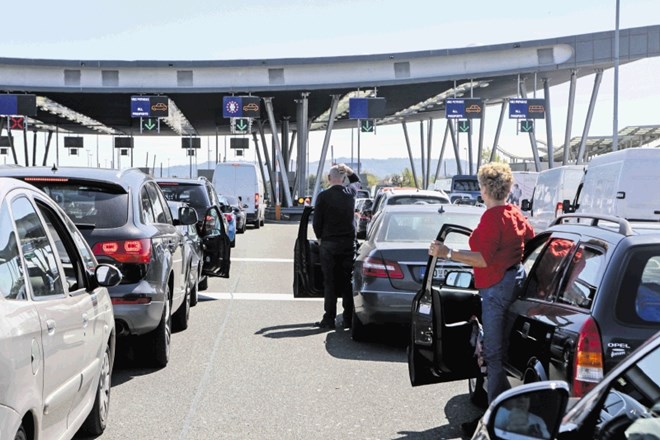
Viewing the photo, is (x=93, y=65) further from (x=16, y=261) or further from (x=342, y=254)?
(x=16, y=261)

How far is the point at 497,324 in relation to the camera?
6410mm

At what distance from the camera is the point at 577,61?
48906 mm

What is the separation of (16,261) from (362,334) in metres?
6.50

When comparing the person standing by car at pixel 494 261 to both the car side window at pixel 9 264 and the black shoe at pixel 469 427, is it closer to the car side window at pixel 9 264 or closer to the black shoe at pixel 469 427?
the black shoe at pixel 469 427

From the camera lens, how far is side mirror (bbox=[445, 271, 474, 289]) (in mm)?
6973

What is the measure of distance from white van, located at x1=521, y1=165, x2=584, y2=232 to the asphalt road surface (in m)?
12.8

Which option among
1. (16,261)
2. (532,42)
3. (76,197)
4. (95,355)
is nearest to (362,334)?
(76,197)

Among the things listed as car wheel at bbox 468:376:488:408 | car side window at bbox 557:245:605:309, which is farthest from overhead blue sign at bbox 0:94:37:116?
car side window at bbox 557:245:605:309

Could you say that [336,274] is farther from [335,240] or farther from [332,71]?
[332,71]

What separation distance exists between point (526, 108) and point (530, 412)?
50.4 meters

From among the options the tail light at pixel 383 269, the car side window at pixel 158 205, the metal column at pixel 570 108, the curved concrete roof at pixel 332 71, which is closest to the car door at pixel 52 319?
the car side window at pixel 158 205

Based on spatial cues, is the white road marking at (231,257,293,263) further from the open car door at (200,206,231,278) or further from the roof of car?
the roof of car

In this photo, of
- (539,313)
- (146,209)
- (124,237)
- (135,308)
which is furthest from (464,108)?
(539,313)

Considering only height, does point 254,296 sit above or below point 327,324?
below
